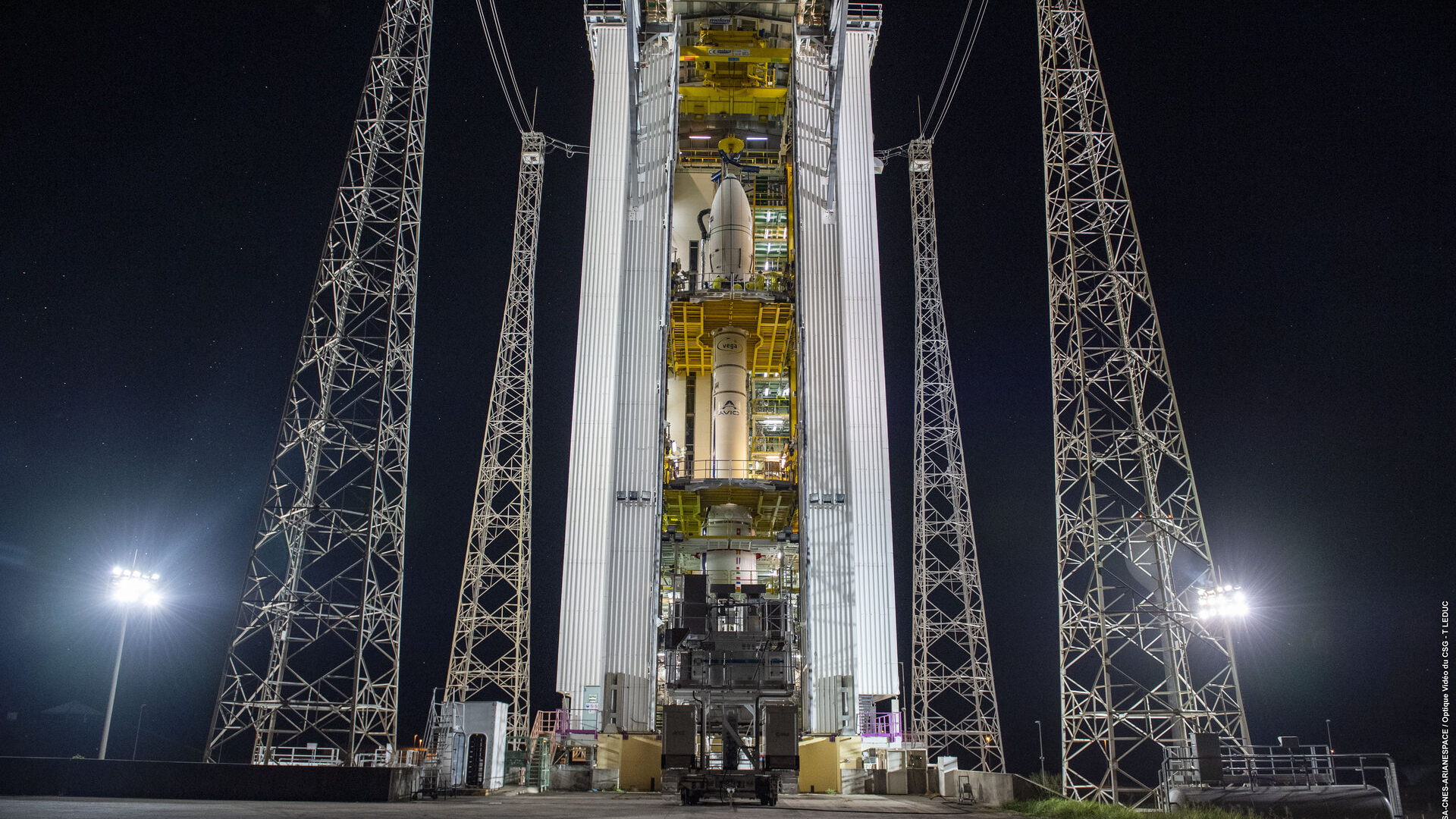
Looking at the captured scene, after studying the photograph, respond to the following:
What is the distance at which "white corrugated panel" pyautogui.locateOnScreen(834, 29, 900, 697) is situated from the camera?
25.3 meters

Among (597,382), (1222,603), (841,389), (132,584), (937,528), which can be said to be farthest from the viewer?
(937,528)

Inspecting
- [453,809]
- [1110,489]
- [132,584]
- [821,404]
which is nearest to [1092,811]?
[453,809]

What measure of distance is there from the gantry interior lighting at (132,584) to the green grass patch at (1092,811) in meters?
21.5

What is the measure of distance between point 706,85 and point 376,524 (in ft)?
64.8

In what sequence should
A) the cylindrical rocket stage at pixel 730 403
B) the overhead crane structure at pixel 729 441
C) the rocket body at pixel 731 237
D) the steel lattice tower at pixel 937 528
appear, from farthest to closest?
the steel lattice tower at pixel 937 528 < the rocket body at pixel 731 237 < the cylindrical rocket stage at pixel 730 403 < the overhead crane structure at pixel 729 441

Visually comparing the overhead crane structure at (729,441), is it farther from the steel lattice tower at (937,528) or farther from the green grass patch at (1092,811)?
the green grass patch at (1092,811)

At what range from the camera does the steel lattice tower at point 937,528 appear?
36.7m

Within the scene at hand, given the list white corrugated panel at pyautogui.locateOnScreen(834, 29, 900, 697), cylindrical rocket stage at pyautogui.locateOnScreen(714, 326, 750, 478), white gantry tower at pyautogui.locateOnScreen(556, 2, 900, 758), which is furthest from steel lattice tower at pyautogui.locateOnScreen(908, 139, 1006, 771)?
cylindrical rocket stage at pyautogui.locateOnScreen(714, 326, 750, 478)

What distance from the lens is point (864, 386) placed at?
91.9 feet

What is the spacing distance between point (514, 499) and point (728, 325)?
14.5 m

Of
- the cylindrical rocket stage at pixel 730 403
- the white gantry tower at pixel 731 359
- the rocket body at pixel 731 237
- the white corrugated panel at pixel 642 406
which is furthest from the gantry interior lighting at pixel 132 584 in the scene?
the rocket body at pixel 731 237

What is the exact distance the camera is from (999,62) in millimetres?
48844

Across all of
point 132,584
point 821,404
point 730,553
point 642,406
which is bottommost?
point 132,584

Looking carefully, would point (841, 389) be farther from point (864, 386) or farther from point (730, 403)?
point (730, 403)
